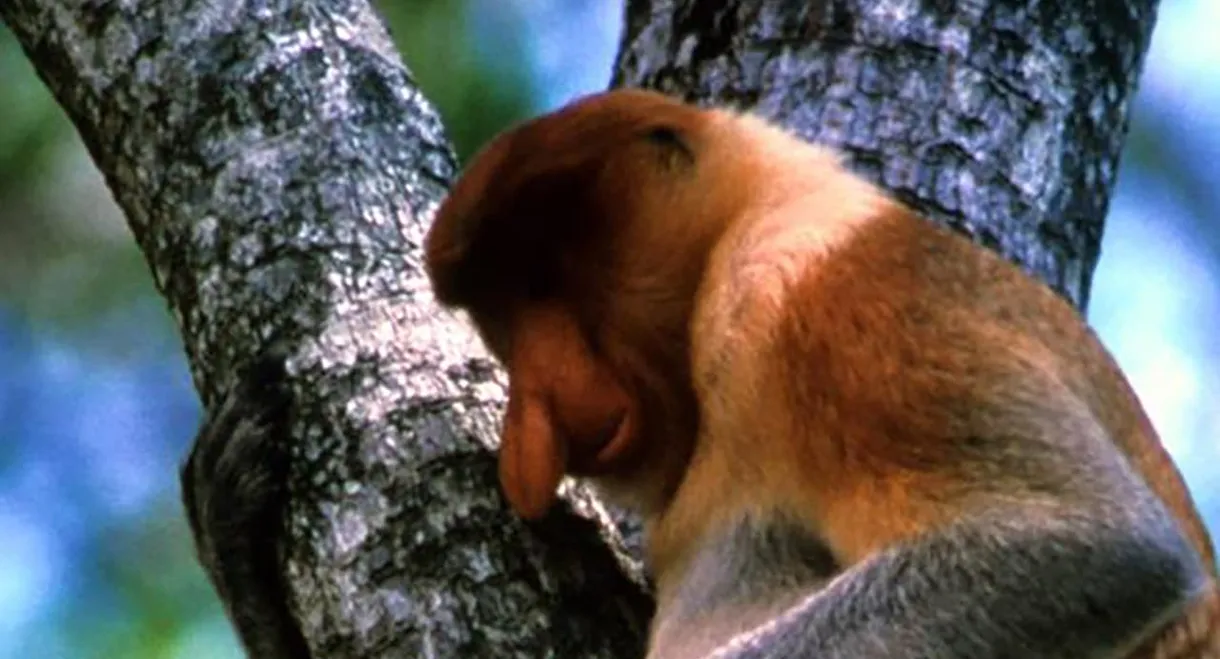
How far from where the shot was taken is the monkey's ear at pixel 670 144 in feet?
10.5

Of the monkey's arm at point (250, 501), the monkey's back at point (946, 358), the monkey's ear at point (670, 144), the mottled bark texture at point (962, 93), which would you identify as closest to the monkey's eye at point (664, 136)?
the monkey's ear at point (670, 144)

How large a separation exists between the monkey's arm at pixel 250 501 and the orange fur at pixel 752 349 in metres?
0.27

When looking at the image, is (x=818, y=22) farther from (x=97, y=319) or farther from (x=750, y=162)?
(x=97, y=319)

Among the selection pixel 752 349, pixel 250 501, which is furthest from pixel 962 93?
pixel 250 501

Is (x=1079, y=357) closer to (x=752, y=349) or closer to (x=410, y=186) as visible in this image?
(x=752, y=349)

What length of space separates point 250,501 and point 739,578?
2.01 ft

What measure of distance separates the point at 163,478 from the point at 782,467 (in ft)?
11.1

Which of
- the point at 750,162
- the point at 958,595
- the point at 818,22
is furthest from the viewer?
the point at 818,22

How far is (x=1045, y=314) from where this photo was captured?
302cm

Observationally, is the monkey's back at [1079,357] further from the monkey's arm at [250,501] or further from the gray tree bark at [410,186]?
the monkey's arm at [250,501]

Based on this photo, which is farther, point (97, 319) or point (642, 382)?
point (97, 319)

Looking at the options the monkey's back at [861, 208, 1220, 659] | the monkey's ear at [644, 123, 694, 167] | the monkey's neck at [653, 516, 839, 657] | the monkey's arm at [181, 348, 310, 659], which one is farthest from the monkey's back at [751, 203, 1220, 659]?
the monkey's arm at [181, 348, 310, 659]

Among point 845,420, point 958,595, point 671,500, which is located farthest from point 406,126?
point 958,595

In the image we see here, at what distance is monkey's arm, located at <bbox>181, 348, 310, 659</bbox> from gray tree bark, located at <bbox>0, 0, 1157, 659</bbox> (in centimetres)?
4
